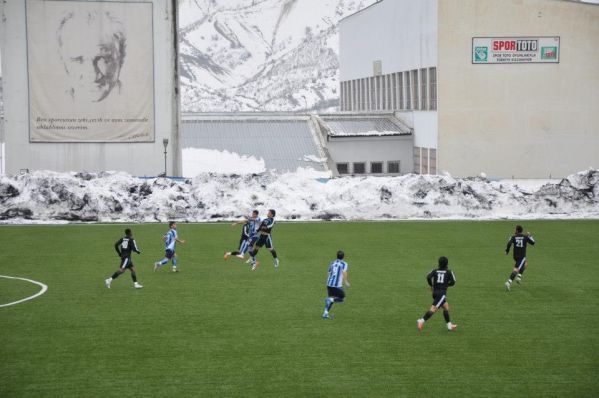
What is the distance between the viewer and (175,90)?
52.6 meters

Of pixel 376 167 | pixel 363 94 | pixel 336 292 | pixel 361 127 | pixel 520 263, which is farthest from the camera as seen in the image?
pixel 363 94

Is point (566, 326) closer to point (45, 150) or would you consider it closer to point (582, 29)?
point (45, 150)

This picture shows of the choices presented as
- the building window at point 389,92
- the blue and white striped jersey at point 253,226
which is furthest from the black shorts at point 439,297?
the building window at point 389,92

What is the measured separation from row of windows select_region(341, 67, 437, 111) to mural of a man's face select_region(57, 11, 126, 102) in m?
23.7

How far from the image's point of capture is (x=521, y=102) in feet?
203

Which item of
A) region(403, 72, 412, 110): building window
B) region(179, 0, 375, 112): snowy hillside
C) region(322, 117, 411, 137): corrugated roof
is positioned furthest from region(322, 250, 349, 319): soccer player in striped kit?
region(179, 0, 375, 112): snowy hillside

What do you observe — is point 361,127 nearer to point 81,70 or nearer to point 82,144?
point 82,144

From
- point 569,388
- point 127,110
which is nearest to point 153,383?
point 569,388

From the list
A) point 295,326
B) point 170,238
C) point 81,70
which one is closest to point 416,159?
point 81,70

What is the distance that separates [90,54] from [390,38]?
99.7ft

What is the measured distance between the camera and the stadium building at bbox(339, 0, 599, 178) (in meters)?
61.0

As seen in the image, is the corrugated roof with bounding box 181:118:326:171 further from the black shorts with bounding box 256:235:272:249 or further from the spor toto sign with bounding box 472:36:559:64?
the black shorts with bounding box 256:235:272:249

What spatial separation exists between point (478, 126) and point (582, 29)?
10.0m

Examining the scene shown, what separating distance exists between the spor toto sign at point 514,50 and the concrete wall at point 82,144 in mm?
22348
